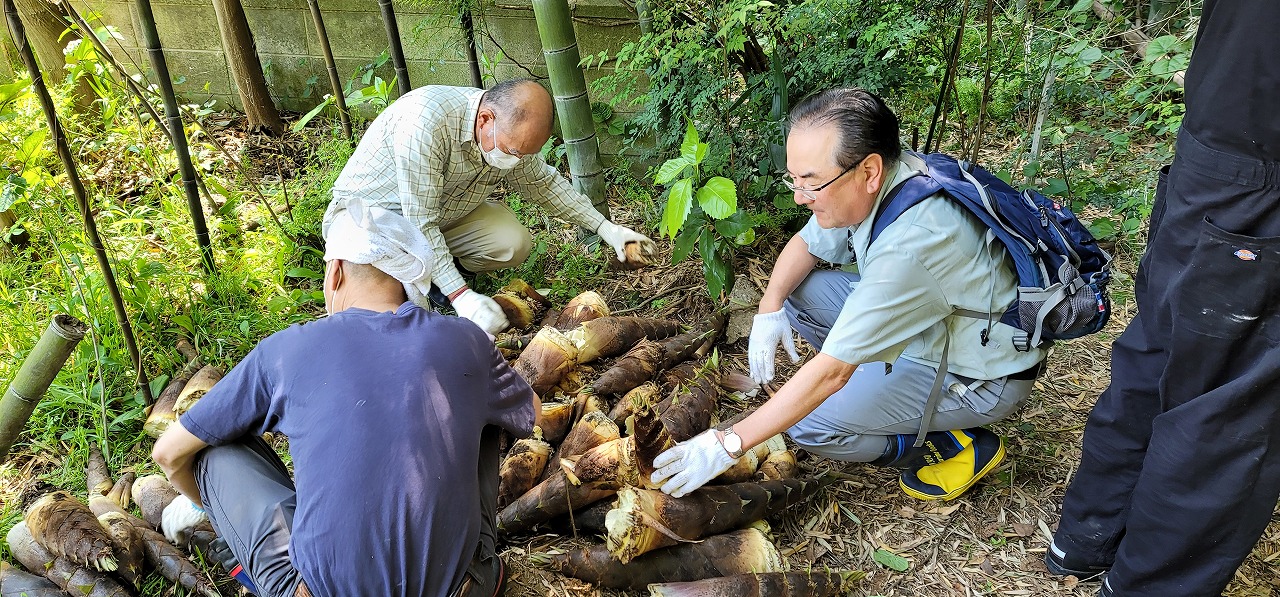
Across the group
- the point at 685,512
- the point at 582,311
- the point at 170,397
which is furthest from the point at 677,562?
the point at 170,397

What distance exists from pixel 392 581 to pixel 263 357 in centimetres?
60

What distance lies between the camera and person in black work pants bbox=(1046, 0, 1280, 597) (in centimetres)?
172

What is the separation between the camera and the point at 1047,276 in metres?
2.37

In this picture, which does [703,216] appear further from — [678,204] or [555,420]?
[555,420]

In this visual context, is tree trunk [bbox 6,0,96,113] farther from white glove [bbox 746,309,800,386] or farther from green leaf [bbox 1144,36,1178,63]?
green leaf [bbox 1144,36,1178,63]

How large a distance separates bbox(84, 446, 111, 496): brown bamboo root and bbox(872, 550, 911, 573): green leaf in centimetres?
263

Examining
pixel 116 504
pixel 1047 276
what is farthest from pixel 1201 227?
pixel 116 504

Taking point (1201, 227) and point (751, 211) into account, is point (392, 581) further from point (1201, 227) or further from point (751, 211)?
point (751, 211)

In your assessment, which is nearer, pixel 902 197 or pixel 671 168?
pixel 902 197

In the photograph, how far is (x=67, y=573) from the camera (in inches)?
89.0

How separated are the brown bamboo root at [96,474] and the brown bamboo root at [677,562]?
1658 mm

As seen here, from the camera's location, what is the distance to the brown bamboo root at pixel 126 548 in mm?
2324

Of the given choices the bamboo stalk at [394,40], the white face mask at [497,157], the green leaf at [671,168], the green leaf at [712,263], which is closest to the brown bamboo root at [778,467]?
the green leaf at [712,263]

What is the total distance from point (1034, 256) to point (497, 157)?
81.4 inches
